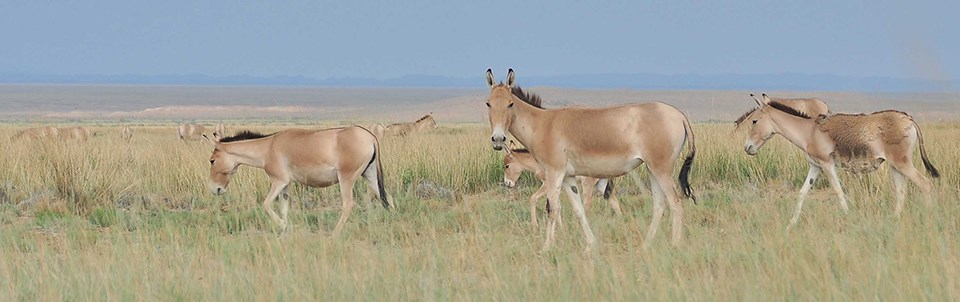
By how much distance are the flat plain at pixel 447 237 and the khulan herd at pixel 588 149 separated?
344 mm

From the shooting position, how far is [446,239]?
1015cm

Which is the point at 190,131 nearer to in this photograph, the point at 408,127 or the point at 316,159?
the point at 408,127

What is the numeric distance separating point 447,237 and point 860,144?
4345mm

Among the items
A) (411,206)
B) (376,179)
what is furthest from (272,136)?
(411,206)

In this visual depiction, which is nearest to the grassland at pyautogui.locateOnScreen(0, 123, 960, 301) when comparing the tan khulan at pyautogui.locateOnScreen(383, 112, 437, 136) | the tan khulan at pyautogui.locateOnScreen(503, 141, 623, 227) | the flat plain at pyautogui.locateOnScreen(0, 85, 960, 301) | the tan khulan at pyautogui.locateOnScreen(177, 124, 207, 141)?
the flat plain at pyautogui.locateOnScreen(0, 85, 960, 301)

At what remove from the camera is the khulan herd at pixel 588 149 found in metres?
9.70

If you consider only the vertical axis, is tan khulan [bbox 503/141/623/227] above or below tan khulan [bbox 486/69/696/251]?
below

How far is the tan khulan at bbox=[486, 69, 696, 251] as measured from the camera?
966 centimetres

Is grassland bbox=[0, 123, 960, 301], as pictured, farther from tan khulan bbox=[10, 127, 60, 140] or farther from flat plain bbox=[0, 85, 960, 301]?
tan khulan bbox=[10, 127, 60, 140]

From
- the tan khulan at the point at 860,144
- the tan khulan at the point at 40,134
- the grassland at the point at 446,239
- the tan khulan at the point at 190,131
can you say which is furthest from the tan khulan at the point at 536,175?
the tan khulan at the point at 190,131

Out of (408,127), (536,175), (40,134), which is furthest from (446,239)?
(408,127)

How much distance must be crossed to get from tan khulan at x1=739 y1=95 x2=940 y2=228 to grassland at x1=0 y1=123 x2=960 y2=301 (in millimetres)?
290

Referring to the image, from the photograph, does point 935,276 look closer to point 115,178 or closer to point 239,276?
point 239,276

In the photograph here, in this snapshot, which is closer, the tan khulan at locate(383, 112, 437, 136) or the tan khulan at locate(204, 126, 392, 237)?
the tan khulan at locate(204, 126, 392, 237)
